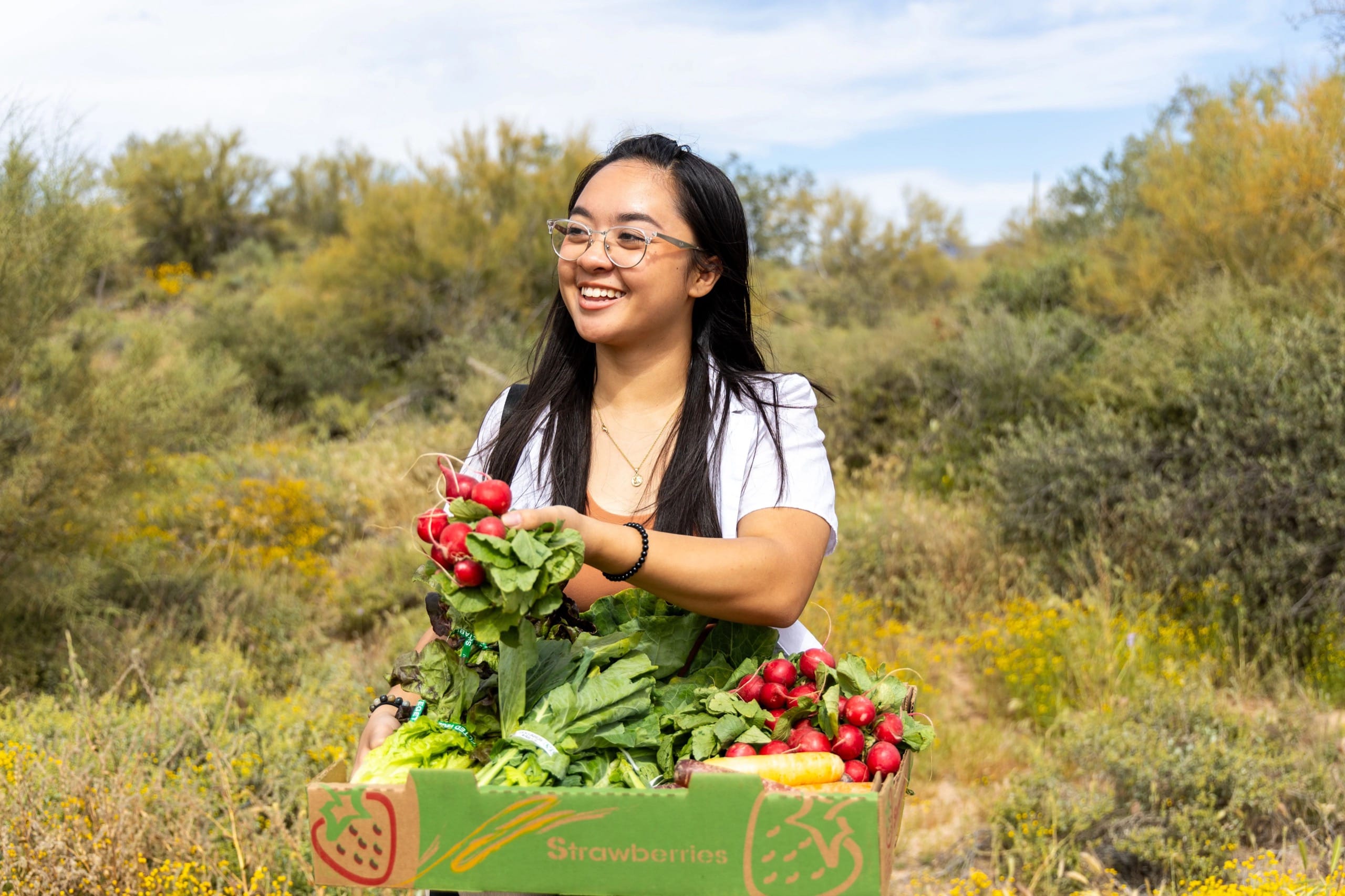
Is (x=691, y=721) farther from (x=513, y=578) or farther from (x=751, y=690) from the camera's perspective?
(x=513, y=578)

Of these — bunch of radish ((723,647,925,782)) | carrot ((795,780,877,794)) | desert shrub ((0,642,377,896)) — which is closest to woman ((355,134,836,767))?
bunch of radish ((723,647,925,782))

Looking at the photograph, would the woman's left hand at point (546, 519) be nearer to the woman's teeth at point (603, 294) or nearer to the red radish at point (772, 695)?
the red radish at point (772, 695)

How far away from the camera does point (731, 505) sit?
6.61ft

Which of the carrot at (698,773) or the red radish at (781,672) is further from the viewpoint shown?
the red radish at (781,672)

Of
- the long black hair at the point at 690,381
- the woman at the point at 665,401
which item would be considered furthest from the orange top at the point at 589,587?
the long black hair at the point at 690,381

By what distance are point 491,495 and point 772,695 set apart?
22.0 inches

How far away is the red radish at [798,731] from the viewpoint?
1.60 meters

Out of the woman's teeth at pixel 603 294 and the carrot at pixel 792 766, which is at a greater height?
the woman's teeth at pixel 603 294

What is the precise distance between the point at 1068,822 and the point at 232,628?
4.23m

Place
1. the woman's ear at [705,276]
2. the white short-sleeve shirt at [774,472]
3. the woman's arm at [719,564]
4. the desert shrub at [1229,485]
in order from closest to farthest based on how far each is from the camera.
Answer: the woman's arm at [719,564] < the white short-sleeve shirt at [774,472] < the woman's ear at [705,276] < the desert shrub at [1229,485]

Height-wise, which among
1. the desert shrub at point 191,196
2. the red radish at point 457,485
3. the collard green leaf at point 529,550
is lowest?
the collard green leaf at point 529,550

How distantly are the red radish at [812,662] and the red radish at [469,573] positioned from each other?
0.59 m

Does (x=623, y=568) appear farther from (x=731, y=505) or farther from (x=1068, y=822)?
(x=1068, y=822)

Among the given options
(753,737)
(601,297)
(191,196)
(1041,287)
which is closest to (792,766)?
(753,737)
